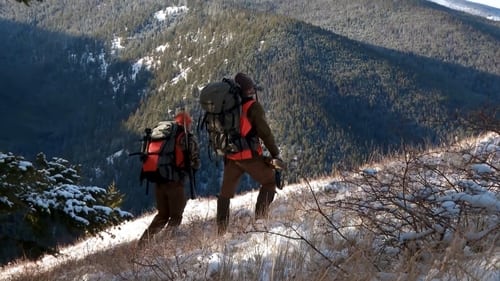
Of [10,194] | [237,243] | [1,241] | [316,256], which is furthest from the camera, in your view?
[1,241]

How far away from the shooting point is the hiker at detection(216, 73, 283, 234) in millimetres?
5129

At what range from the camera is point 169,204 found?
6211 mm

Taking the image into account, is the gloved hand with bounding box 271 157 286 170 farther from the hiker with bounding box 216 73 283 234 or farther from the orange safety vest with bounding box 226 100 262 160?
the orange safety vest with bounding box 226 100 262 160

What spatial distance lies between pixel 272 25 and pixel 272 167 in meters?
194

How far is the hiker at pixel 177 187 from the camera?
6.06m

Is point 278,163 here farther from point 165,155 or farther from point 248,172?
point 165,155

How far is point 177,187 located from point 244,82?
166cm

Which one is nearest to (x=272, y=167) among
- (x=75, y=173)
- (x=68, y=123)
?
(x=75, y=173)

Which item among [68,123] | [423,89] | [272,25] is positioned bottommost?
[68,123]

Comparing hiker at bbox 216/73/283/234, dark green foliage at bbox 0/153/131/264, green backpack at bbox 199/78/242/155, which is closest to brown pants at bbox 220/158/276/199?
hiker at bbox 216/73/283/234

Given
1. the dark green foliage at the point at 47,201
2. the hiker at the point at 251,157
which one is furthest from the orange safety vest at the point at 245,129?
the dark green foliage at the point at 47,201

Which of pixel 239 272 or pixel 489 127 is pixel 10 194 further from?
pixel 489 127

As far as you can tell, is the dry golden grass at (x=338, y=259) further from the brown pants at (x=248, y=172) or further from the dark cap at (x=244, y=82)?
the dark cap at (x=244, y=82)

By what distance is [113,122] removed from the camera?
187 meters
